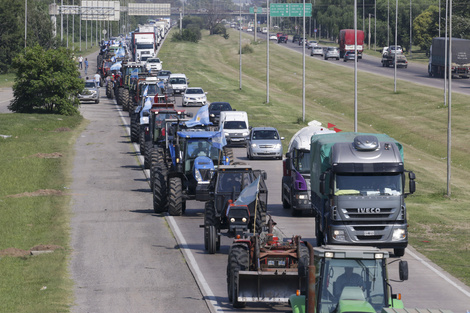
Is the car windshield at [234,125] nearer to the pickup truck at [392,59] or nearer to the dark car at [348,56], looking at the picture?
the pickup truck at [392,59]

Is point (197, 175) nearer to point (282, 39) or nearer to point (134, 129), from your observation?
point (134, 129)

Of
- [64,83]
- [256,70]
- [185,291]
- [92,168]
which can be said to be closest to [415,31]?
[256,70]

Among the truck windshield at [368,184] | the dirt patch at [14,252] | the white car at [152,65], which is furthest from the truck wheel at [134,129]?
the white car at [152,65]

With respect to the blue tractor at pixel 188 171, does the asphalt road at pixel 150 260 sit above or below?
below

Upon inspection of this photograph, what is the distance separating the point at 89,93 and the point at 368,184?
2115 inches

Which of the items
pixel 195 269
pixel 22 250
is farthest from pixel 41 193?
pixel 195 269

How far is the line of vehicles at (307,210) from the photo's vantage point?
12984 millimetres

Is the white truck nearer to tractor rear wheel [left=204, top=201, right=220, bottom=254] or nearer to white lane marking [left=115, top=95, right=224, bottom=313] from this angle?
white lane marking [left=115, top=95, right=224, bottom=313]

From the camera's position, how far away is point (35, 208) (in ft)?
105

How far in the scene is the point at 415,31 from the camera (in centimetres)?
14850

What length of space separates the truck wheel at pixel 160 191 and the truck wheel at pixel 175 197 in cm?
71

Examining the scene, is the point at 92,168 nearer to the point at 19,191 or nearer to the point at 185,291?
the point at 19,191

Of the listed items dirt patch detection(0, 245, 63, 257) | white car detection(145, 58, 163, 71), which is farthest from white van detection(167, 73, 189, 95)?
dirt patch detection(0, 245, 63, 257)

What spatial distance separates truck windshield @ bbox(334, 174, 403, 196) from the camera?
23.0 metres
